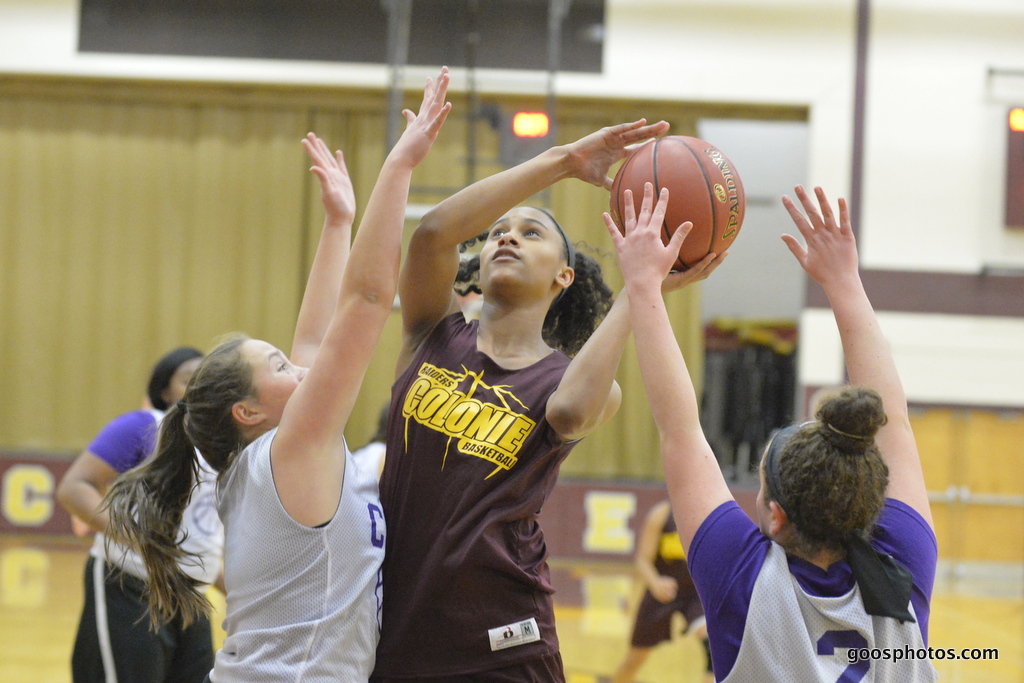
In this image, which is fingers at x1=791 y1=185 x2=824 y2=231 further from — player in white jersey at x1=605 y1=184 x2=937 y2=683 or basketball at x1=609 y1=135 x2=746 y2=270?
player in white jersey at x1=605 y1=184 x2=937 y2=683

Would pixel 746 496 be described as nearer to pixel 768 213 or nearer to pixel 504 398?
pixel 768 213

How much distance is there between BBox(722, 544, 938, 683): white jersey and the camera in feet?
4.98

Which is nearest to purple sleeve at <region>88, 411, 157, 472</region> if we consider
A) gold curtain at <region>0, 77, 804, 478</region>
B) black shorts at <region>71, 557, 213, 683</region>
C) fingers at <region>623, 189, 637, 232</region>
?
black shorts at <region>71, 557, 213, 683</region>

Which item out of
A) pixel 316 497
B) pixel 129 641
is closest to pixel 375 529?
pixel 316 497

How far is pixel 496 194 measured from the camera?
7.23 ft

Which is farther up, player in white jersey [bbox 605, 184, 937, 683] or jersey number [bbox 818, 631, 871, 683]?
player in white jersey [bbox 605, 184, 937, 683]

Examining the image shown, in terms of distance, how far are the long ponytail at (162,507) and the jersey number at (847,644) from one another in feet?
4.86

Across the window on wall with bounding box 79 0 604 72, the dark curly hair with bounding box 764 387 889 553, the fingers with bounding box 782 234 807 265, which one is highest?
the window on wall with bounding box 79 0 604 72

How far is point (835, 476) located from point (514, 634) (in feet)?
2.85

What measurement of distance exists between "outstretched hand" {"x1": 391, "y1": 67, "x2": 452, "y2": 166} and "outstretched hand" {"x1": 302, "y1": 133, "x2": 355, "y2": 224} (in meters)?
0.39

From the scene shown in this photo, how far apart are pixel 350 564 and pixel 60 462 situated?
360 inches

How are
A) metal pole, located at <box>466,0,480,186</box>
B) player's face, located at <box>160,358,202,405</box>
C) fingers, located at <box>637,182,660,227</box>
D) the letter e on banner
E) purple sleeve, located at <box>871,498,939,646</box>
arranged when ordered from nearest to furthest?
purple sleeve, located at <box>871,498,939,646</box> → fingers, located at <box>637,182,660,227</box> → player's face, located at <box>160,358,202,405</box> → metal pole, located at <box>466,0,480,186</box> → the letter e on banner

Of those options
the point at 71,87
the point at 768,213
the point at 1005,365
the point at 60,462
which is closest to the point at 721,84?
the point at 768,213

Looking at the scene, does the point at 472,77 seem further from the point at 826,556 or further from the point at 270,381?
the point at 826,556
